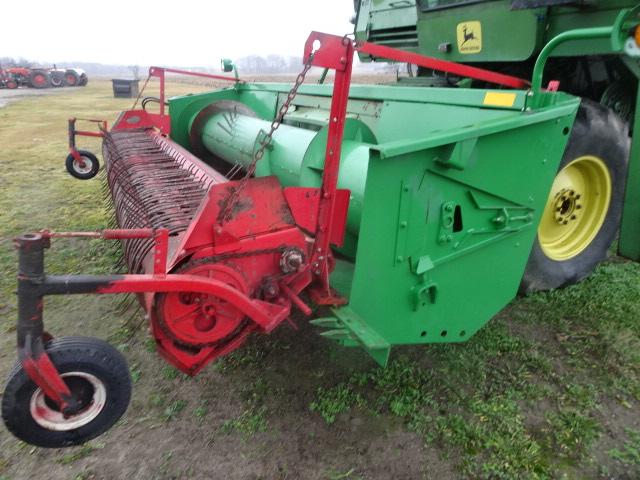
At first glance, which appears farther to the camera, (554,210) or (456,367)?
(554,210)

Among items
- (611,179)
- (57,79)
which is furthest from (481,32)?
(57,79)

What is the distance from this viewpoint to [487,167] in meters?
2.15

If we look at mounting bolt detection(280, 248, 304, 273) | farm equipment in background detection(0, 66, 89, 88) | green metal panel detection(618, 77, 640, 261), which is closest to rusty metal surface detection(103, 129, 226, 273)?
mounting bolt detection(280, 248, 304, 273)

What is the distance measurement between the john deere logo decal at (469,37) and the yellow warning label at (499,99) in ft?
3.35

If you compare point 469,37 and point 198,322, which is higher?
point 469,37

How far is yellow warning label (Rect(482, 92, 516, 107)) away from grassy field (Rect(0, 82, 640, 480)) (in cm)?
134

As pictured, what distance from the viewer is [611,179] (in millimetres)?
2967

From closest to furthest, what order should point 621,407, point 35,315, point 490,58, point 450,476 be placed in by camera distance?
point 35,315
point 450,476
point 621,407
point 490,58

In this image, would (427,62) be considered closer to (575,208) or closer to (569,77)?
(575,208)

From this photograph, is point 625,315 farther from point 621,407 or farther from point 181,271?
point 181,271

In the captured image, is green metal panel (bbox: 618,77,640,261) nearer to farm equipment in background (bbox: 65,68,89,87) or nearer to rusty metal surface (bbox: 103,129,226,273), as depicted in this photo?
Answer: rusty metal surface (bbox: 103,129,226,273)

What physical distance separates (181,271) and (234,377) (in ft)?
3.30

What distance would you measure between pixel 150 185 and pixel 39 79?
98.6ft

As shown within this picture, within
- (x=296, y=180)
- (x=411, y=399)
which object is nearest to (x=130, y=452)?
(x=411, y=399)
